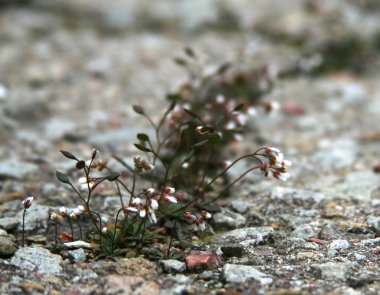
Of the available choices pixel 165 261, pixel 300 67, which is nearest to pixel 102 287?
pixel 165 261

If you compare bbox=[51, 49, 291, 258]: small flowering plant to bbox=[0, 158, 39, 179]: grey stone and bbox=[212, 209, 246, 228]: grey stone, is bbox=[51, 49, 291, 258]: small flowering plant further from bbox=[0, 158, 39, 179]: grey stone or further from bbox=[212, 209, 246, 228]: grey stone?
bbox=[0, 158, 39, 179]: grey stone

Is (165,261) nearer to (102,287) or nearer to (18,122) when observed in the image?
(102,287)

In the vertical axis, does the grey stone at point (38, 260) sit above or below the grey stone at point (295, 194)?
below

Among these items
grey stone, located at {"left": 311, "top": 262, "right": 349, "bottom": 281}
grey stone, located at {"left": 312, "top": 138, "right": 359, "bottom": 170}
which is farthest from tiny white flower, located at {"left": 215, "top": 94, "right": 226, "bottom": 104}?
grey stone, located at {"left": 311, "top": 262, "right": 349, "bottom": 281}

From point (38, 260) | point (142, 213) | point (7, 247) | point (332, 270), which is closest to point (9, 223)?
point (7, 247)

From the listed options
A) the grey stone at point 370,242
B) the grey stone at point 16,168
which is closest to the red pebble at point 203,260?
the grey stone at point 370,242

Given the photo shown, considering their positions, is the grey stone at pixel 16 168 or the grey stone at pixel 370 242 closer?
the grey stone at pixel 370 242

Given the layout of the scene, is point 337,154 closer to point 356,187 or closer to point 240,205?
point 356,187

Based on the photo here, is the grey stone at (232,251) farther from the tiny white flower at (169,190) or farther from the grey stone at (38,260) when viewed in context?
the grey stone at (38,260)
